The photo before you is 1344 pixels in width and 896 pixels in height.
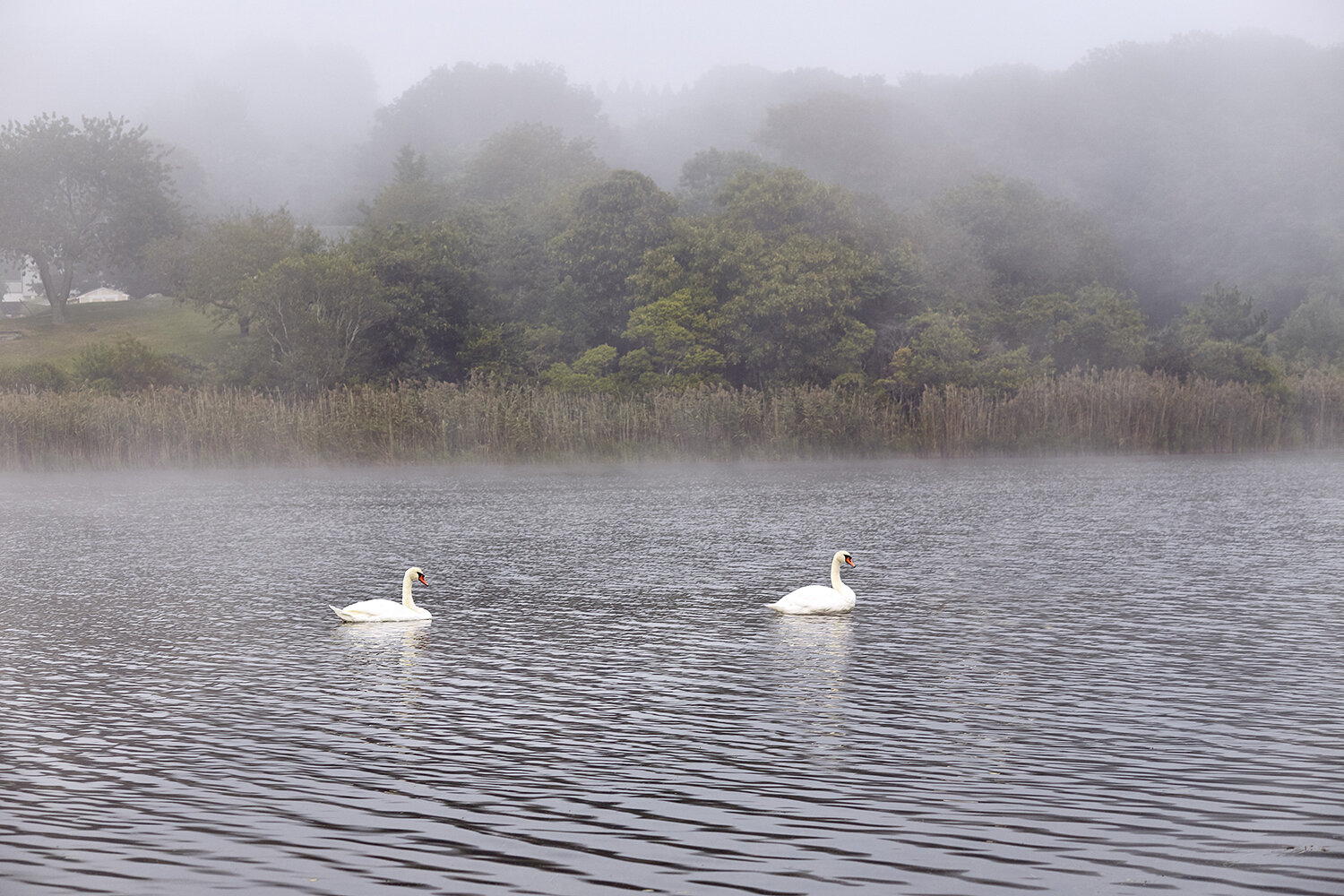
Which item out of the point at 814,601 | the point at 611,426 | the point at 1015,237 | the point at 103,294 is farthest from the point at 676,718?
the point at 103,294

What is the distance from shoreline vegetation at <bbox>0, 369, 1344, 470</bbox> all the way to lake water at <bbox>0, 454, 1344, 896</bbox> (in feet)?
57.5

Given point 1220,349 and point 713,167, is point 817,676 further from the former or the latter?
point 713,167

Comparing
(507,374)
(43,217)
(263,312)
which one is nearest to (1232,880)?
(507,374)

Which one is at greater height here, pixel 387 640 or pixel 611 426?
pixel 611 426

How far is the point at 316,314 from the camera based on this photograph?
5747cm

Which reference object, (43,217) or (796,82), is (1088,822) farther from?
(796,82)

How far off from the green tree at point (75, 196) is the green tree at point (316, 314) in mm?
38086

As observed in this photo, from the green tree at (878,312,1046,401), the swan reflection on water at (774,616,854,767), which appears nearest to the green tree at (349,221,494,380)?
the green tree at (878,312,1046,401)

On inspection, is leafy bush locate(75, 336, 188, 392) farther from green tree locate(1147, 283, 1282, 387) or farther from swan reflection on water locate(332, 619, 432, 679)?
swan reflection on water locate(332, 619, 432, 679)

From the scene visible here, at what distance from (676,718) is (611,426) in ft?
Answer: 103

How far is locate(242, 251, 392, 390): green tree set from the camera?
188 ft

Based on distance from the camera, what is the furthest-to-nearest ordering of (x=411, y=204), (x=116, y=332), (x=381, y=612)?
1. (x=116, y=332)
2. (x=411, y=204)
3. (x=381, y=612)

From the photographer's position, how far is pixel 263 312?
5831 cm

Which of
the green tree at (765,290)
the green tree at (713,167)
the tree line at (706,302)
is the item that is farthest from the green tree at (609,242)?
the green tree at (713,167)
